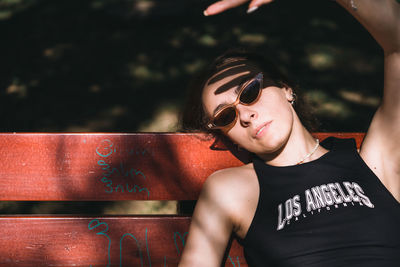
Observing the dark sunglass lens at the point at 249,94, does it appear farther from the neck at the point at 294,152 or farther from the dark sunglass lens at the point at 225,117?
the neck at the point at 294,152

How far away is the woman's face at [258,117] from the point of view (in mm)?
1830

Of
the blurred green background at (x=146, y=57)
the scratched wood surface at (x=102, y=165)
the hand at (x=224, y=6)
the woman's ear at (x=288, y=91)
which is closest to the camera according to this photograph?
the hand at (x=224, y=6)

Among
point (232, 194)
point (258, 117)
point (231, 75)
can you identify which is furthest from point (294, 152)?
point (231, 75)

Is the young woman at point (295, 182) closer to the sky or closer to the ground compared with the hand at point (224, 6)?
closer to the ground

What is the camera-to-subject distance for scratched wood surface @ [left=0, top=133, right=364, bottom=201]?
6.34ft

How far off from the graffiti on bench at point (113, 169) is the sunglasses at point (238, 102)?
39 centimetres

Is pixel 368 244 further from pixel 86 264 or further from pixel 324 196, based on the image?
pixel 86 264

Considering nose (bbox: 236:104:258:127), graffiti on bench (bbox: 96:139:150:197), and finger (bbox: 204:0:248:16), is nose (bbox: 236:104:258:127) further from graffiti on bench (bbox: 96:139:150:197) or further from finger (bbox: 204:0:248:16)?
finger (bbox: 204:0:248:16)

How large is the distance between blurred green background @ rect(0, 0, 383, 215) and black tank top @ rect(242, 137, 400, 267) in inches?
61.1

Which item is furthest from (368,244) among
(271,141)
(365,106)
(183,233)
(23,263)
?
(365,106)

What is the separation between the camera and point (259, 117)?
1.83 meters

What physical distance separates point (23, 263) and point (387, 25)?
2069 millimetres

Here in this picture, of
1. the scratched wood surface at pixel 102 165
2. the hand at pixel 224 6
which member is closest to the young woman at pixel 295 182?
the scratched wood surface at pixel 102 165

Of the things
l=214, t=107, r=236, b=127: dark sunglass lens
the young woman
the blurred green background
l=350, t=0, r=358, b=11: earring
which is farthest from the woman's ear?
the blurred green background
